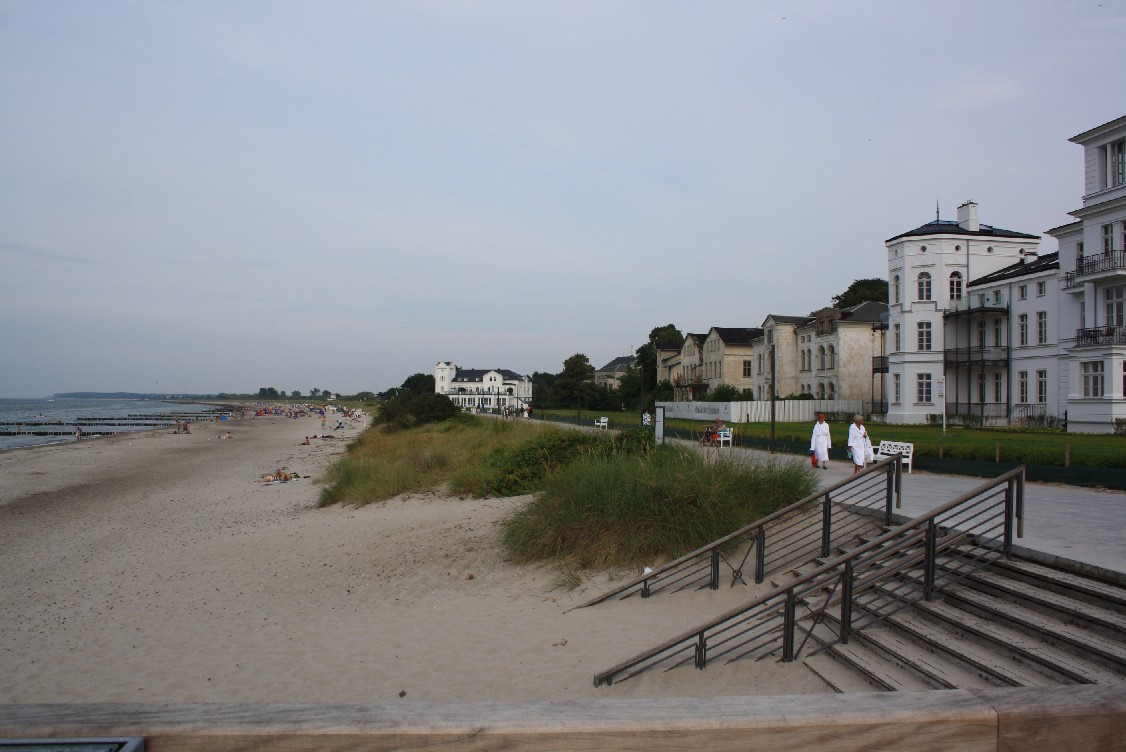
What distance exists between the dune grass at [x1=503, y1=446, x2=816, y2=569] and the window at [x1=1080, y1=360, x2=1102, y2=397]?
27.0 m

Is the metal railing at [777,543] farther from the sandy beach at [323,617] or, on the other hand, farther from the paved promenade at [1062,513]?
the paved promenade at [1062,513]

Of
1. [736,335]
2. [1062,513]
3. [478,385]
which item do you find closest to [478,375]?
[478,385]

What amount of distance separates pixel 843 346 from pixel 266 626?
4853cm

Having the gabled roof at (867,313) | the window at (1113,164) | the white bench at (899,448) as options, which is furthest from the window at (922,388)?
the white bench at (899,448)

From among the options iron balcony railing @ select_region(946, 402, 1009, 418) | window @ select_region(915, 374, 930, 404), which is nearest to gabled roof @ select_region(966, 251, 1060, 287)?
window @ select_region(915, 374, 930, 404)

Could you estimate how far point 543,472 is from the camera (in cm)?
1627

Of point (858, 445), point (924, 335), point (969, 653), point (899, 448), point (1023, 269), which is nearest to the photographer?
point (969, 653)

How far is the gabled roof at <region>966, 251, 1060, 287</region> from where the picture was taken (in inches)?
1421

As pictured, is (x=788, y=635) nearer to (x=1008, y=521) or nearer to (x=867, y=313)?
(x=1008, y=521)

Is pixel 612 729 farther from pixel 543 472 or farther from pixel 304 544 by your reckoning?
pixel 543 472

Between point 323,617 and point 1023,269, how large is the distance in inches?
1601

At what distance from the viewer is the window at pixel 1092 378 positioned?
3119 cm

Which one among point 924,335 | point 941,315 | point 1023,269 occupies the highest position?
point 1023,269

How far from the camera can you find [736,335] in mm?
64750
